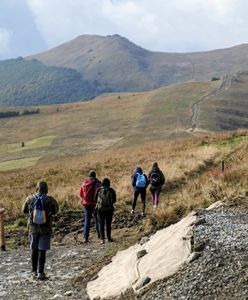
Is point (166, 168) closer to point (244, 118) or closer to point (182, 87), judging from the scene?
point (244, 118)

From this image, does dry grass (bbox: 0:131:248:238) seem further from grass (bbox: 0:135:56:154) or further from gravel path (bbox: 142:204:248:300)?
grass (bbox: 0:135:56:154)

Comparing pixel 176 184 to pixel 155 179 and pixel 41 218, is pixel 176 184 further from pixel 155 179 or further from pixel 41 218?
pixel 41 218

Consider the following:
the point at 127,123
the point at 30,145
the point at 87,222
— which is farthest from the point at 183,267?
the point at 127,123

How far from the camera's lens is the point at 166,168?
84.2ft

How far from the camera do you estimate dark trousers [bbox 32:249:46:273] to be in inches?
419

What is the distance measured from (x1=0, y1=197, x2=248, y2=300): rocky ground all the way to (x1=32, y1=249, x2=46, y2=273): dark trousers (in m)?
0.23

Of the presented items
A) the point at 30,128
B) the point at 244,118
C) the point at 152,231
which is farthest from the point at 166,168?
the point at 30,128

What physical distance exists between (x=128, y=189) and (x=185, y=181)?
3390 millimetres

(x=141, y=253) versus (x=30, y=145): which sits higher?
(x=141, y=253)

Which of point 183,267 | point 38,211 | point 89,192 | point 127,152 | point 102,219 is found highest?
point 38,211

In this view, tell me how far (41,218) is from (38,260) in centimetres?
124

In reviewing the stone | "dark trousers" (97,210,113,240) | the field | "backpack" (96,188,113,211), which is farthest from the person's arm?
the field

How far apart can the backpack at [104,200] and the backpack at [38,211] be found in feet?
11.1

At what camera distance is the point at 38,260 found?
11.1 m
